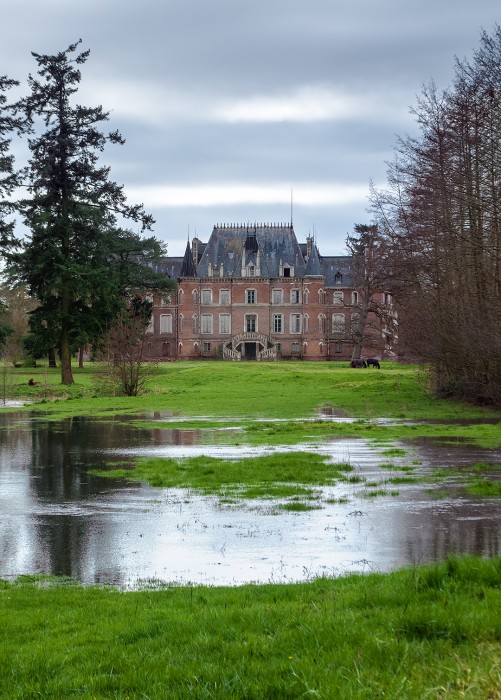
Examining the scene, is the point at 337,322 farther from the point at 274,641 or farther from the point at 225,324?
the point at 274,641

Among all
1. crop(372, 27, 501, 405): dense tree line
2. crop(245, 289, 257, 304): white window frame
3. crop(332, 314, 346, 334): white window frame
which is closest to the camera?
crop(372, 27, 501, 405): dense tree line

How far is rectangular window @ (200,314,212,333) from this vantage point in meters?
103

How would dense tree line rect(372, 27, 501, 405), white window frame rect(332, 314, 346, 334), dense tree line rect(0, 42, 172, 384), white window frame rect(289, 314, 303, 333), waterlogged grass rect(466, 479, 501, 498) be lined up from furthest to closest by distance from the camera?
1. white window frame rect(289, 314, 303, 333)
2. white window frame rect(332, 314, 346, 334)
3. dense tree line rect(0, 42, 172, 384)
4. dense tree line rect(372, 27, 501, 405)
5. waterlogged grass rect(466, 479, 501, 498)

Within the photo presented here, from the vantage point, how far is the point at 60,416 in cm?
3158

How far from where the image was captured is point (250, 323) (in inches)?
4038

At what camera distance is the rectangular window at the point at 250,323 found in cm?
10244

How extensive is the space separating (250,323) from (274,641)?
96.8 meters

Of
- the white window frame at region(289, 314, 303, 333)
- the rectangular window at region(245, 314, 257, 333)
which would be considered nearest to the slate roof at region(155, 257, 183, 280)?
the rectangular window at region(245, 314, 257, 333)

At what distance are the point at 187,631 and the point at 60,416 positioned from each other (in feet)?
85.4

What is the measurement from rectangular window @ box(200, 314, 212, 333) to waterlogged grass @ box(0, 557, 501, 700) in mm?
94950

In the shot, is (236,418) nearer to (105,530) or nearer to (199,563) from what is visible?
(105,530)

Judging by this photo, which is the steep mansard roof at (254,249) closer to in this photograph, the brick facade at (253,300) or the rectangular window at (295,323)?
the brick facade at (253,300)

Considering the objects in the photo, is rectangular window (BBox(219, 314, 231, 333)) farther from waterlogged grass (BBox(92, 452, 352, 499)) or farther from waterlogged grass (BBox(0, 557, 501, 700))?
waterlogged grass (BBox(0, 557, 501, 700))

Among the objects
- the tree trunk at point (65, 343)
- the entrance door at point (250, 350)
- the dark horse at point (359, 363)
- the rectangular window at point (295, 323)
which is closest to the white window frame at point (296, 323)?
the rectangular window at point (295, 323)
